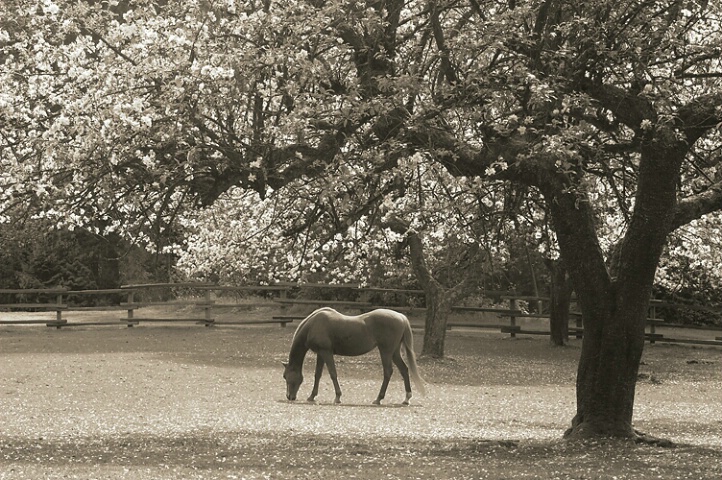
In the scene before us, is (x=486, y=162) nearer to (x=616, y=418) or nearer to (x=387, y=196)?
(x=387, y=196)

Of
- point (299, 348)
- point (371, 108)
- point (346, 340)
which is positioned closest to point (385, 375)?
point (346, 340)

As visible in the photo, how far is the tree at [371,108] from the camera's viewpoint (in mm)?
11688

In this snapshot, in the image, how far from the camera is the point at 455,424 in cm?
1800

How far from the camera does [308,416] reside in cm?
1831

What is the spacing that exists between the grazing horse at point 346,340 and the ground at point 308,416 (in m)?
0.57

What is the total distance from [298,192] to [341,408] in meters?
7.33

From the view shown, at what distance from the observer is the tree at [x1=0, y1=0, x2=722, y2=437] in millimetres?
11688

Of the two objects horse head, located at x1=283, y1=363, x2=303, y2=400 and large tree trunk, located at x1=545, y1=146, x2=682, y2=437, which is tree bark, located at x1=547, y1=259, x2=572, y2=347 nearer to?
horse head, located at x1=283, y1=363, x2=303, y2=400

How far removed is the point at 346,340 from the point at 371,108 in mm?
10085

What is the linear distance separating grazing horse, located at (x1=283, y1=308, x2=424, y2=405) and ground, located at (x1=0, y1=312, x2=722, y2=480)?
567mm

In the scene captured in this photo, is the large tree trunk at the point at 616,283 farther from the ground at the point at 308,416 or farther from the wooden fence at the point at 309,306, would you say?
the wooden fence at the point at 309,306

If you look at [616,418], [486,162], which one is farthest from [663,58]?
[616,418]

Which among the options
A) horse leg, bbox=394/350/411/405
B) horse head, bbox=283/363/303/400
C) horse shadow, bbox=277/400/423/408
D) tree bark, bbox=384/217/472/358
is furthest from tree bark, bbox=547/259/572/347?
horse head, bbox=283/363/303/400

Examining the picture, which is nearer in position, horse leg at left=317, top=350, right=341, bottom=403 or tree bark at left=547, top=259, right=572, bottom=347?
horse leg at left=317, top=350, right=341, bottom=403
